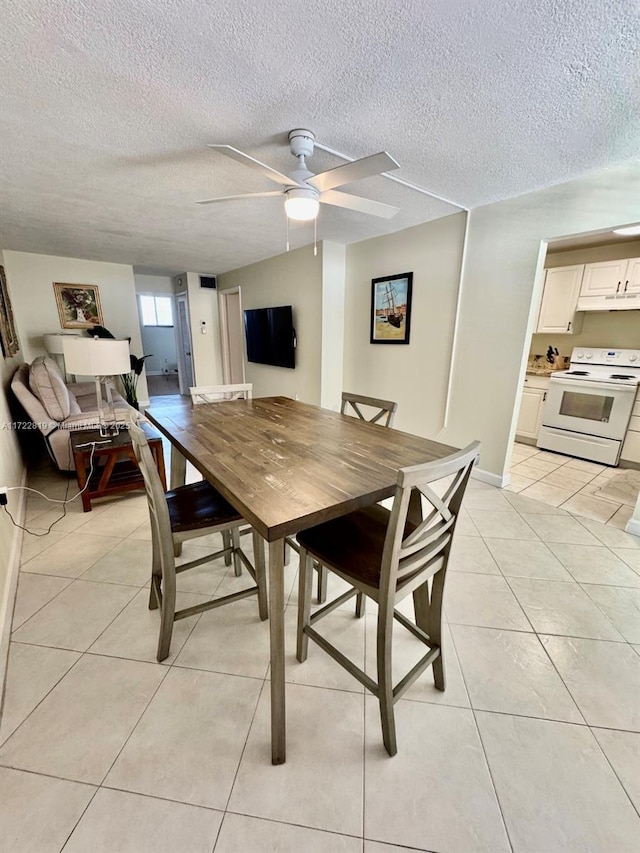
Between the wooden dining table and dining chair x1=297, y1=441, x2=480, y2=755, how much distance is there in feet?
0.59

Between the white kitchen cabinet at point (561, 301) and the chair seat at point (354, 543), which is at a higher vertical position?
the white kitchen cabinet at point (561, 301)

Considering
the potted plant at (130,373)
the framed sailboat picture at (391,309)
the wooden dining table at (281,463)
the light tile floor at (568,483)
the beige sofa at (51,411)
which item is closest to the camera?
the wooden dining table at (281,463)

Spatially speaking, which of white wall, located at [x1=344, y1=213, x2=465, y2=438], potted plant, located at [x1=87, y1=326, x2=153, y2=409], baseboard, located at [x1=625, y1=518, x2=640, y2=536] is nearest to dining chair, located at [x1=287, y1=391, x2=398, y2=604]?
white wall, located at [x1=344, y1=213, x2=465, y2=438]

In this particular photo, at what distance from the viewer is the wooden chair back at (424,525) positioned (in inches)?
34.6

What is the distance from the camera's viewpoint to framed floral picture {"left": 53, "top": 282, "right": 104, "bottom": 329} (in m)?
5.03

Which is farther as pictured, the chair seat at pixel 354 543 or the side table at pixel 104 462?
the side table at pixel 104 462

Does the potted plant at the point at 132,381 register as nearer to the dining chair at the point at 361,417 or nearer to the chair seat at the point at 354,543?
the dining chair at the point at 361,417

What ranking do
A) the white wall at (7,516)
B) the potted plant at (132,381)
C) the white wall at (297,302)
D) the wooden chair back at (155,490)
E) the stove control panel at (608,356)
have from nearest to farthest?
the wooden chair back at (155,490), the white wall at (7,516), the stove control panel at (608,356), the white wall at (297,302), the potted plant at (132,381)

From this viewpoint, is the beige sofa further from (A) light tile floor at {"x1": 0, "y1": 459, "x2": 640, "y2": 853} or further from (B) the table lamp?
(A) light tile floor at {"x1": 0, "y1": 459, "x2": 640, "y2": 853}

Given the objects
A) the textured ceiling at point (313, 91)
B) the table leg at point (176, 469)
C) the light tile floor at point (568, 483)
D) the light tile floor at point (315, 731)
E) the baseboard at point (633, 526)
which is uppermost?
the textured ceiling at point (313, 91)

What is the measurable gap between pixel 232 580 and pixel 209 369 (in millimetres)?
5256

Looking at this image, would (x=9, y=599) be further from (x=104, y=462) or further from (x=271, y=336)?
(x=271, y=336)

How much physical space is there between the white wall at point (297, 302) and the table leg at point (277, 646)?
10.9 ft

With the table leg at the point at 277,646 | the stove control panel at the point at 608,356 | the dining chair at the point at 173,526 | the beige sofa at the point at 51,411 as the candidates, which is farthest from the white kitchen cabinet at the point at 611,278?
the beige sofa at the point at 51,411
